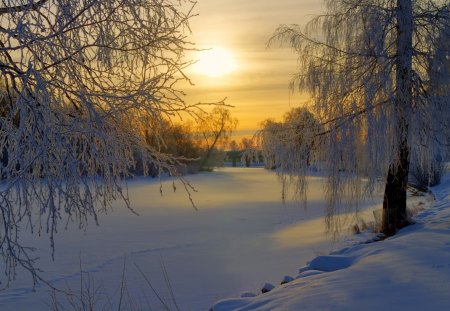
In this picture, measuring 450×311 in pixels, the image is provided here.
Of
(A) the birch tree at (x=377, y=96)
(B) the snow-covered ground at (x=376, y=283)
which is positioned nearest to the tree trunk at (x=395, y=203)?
(A) the birch tree at (x=377, y=96)

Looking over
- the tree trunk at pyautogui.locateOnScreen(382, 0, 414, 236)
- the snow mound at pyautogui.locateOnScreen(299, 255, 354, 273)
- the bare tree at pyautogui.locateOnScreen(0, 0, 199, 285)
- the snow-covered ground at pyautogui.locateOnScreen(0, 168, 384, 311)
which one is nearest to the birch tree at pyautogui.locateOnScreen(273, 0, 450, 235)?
the tree trunk at pyautogui.locateOnScreen(382, 0, 414, 236)

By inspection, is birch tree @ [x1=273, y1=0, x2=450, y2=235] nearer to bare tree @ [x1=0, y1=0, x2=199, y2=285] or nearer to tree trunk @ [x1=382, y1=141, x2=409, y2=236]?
tree trunk @ [x1=382, y1=141, x2=409, y2=236]

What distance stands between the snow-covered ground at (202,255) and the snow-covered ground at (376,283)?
0.10 ft

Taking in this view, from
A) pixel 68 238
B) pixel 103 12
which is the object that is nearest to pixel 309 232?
pixel 68 238

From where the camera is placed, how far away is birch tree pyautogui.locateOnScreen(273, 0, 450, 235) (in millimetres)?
8578

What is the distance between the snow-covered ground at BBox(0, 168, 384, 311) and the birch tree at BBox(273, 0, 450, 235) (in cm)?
128

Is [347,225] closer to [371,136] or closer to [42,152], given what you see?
[371,136]

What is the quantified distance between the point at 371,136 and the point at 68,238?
6873mm

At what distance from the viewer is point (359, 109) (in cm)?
901

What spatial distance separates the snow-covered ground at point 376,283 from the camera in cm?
431

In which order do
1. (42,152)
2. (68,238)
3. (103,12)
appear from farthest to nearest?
(68,238) → (103,12) → (42,152)

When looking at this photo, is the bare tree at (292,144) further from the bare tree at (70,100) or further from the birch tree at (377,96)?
the bare tree at (70,100)

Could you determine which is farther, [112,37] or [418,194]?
[418,194]

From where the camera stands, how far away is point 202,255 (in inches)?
383
